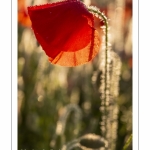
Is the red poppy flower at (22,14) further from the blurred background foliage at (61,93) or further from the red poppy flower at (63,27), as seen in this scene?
the red poppy flower at (63,27)

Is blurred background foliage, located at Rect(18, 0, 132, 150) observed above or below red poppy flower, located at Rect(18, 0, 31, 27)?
below

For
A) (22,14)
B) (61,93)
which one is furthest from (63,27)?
(61,93)

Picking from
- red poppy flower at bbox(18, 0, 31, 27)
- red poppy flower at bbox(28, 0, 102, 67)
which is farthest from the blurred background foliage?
red poppy flower at bbox(28, 0, 102, 67)

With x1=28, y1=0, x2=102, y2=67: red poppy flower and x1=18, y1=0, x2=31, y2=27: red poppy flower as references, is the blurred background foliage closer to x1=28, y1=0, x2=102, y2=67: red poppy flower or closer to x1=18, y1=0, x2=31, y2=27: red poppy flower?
x1=18, y1=0, x2=31, y2=27: red poppy flower
